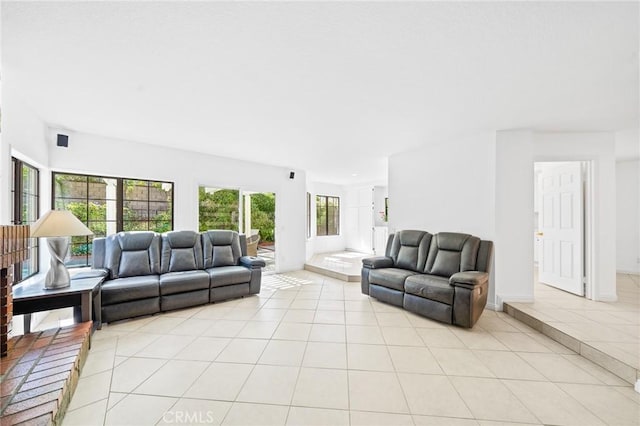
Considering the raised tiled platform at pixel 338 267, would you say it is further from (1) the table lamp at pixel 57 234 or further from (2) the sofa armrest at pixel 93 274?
(1) the table lamp at pixel 57 234

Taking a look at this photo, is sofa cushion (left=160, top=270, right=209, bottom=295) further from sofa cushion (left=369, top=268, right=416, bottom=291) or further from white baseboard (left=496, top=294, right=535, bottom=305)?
white baseboard (left=496, top=294, right=535, bottom=305)

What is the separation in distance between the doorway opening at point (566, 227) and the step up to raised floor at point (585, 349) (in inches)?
54.9

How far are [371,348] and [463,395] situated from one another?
85 centimetres

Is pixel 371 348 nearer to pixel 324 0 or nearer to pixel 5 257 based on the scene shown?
pixel 324 0

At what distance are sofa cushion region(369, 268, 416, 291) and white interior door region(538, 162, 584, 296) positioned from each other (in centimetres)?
239

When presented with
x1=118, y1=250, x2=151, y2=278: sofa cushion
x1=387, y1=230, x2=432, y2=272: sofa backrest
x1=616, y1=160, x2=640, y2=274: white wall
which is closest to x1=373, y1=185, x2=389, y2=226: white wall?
x1=387, y1=230, x2=432, y2=272: sofa backrest

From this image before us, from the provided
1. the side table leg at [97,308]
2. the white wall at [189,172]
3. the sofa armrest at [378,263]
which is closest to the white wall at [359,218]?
the white wall at [189,172]

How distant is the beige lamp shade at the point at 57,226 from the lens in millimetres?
2426

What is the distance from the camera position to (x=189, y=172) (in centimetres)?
459

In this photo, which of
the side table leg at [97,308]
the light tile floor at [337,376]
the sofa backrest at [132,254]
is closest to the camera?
the light tile floor at [337,376]

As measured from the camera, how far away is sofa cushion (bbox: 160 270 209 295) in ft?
10.9

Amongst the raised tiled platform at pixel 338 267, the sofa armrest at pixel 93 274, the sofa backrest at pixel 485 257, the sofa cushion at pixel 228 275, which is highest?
the sofa backrest at pixel 485 257

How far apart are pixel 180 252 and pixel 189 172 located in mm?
1522

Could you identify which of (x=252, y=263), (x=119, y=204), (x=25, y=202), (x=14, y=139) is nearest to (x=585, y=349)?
(x=252, y=263)
